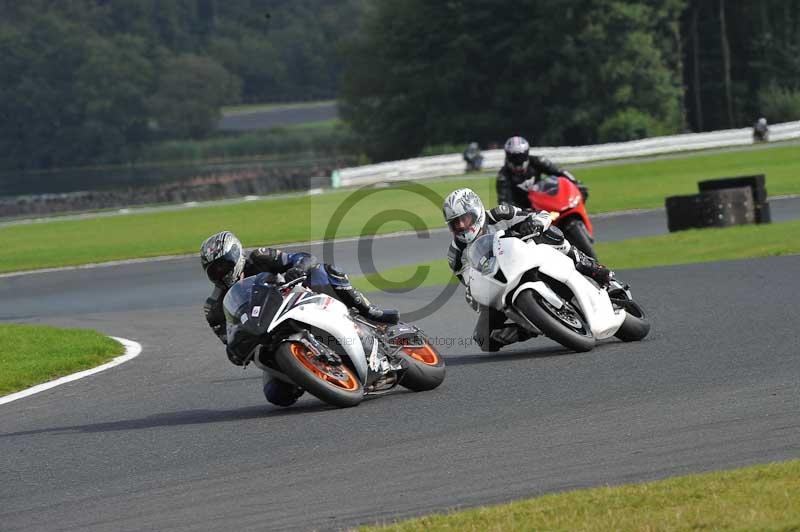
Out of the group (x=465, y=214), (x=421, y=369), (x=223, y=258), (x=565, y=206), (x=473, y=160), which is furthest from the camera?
(x=473, y=160)

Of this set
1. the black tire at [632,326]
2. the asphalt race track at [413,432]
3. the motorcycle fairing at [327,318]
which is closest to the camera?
the asphalt race track at [413,432]

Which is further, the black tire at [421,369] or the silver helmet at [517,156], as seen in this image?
the silver helmet at [517,156]

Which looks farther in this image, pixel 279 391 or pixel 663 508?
pixel 279 391

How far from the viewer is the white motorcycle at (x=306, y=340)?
8641 millimetres

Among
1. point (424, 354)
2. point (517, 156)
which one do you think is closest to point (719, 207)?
point (517, 156)

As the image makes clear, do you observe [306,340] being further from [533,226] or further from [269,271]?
[533,226]

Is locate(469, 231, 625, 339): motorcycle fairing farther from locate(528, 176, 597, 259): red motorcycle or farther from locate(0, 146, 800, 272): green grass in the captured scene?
locate(0, 146, 800, 272): green grass

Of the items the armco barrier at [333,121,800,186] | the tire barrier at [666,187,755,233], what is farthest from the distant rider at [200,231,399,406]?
the armco barrier at [333,121,800,186]

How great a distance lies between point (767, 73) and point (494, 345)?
64083 millimetres

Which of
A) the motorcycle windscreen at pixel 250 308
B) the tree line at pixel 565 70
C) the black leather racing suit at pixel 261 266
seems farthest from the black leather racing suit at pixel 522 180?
the tree line at pixel 565 70

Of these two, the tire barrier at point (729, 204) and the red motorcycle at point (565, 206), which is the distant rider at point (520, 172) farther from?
the tire barrier at point (729, 204)

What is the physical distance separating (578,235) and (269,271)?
5.65 metres

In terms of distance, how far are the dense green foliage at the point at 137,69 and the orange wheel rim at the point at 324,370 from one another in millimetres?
72435

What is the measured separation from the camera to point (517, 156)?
46.9 ft
